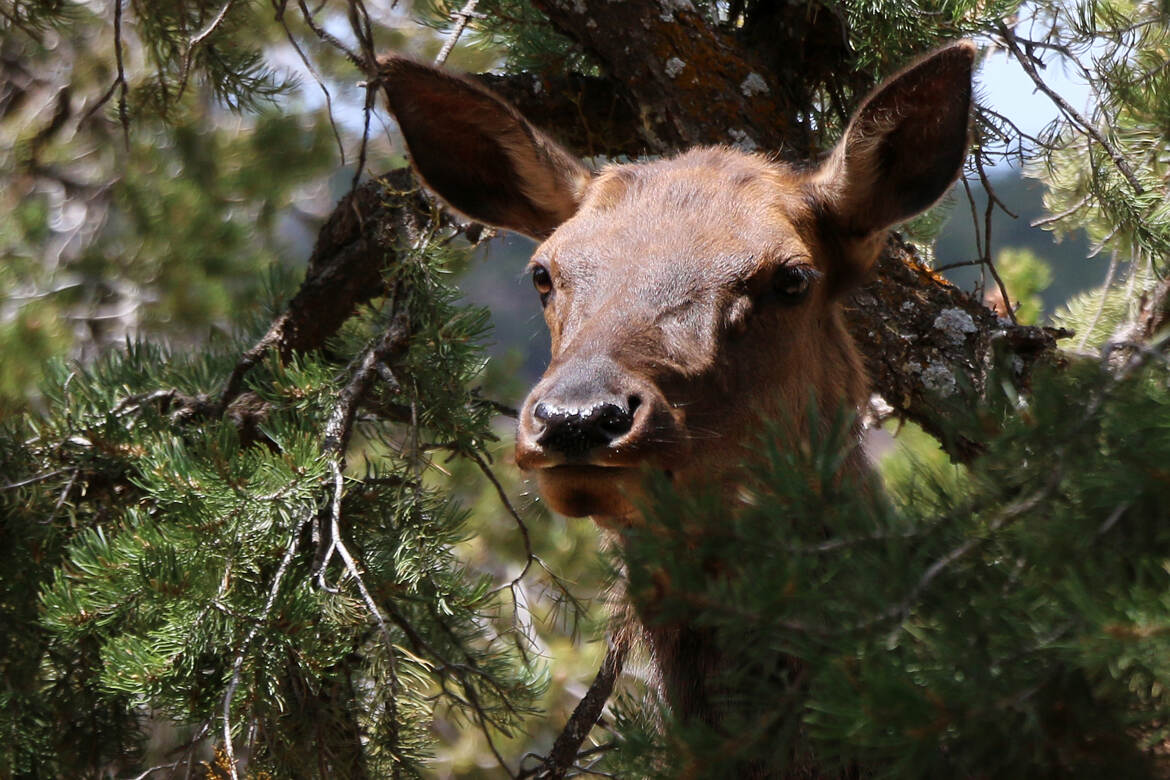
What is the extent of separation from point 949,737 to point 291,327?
3.42 m

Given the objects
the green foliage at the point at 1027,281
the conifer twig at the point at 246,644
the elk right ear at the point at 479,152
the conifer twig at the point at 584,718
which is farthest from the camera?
the green foliage at the point at 1027,281

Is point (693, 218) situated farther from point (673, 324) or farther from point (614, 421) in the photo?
point (614, 421)

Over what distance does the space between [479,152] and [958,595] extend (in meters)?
2.73

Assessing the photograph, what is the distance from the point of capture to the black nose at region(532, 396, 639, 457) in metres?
2.41

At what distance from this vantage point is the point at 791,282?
3191 millimetres

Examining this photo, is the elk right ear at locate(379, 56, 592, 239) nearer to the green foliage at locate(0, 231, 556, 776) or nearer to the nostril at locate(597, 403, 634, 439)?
the green foliage at locate(0, 231, 556, 776)

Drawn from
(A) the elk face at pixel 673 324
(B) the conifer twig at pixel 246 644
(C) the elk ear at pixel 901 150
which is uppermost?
(C) the elk ear at pixel 901 150

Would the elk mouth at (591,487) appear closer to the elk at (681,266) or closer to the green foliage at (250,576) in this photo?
the elk at (681,266)

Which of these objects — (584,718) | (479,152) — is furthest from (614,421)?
(479,152)

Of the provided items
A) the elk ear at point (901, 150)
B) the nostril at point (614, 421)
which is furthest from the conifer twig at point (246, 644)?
the elk ear at point (901, 150)

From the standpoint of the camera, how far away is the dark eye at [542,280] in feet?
11.1

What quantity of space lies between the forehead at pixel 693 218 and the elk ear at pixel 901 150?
0.15m

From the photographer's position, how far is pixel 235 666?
2.90m

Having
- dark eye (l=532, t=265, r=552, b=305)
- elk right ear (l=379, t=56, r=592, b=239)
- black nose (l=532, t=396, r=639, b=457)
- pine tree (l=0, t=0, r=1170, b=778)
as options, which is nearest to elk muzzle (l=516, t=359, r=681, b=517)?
black nose (l=532, t=396, r=639, b=457)
